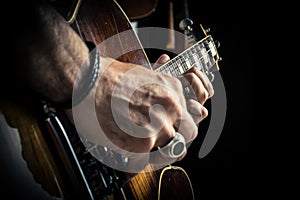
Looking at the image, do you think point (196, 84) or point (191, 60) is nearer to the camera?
point (196, 84)

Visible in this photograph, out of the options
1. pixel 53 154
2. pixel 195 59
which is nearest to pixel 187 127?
pixel 53 154

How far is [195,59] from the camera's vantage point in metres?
0.96

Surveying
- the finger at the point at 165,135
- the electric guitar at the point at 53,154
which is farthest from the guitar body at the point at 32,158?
the finger at the point at 165,135

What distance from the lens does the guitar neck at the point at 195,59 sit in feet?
2.68

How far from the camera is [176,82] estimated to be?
591mm

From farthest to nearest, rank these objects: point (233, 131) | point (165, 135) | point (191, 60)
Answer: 1. point (233, 131)
2. point (191, 60)
3. point (165, 135)

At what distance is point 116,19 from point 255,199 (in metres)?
1.05

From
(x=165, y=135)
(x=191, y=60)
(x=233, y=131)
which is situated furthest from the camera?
(x=233, y=131)

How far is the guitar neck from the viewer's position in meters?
0.82

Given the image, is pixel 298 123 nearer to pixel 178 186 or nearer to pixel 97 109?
pixel 178 186

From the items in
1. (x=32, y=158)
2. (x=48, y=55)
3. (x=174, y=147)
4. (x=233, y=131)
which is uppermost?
A: (x=48, y=55)

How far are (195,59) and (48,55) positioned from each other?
2.05ft

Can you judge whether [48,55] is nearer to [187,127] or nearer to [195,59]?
[187,127]

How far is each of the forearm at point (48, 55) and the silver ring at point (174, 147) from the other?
234 mm
